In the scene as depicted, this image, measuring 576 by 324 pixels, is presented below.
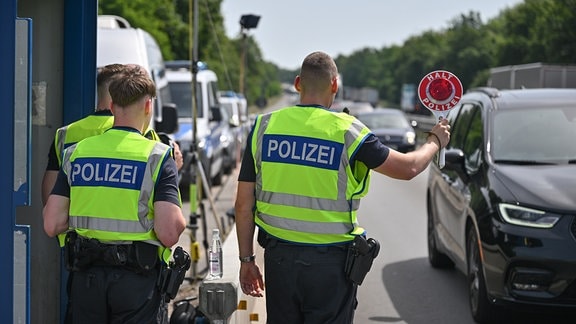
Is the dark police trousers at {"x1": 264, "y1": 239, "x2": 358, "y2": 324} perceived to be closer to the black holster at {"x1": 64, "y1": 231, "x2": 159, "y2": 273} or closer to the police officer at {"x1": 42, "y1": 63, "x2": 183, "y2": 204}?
the black holster at {"x1": 64, "y1": 231, "x2": 159, "y2": 273}

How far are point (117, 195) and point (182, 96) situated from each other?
15.9 m

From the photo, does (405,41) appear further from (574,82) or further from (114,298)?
(114,298)

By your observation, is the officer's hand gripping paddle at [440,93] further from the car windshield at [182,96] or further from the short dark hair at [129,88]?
the car windshield at [182,96]

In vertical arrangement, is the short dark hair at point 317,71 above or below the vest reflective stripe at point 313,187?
above

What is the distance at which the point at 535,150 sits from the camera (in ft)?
28.4

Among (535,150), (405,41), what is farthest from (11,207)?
(405,41)

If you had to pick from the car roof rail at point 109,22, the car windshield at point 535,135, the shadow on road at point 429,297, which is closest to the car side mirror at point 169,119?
the car roof rail at point 109,22

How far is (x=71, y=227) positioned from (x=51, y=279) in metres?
1.56

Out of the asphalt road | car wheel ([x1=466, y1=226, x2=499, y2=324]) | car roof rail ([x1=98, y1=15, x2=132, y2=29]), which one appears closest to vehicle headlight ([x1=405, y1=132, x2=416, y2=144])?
the asphalt road

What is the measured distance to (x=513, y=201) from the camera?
771 centimetres

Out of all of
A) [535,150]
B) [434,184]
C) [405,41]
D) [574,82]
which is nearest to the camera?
[535,150]

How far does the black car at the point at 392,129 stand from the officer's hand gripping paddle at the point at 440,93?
21.9 metres

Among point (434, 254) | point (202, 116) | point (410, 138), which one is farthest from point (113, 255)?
point (410, 138)

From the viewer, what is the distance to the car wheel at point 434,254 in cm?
1084
